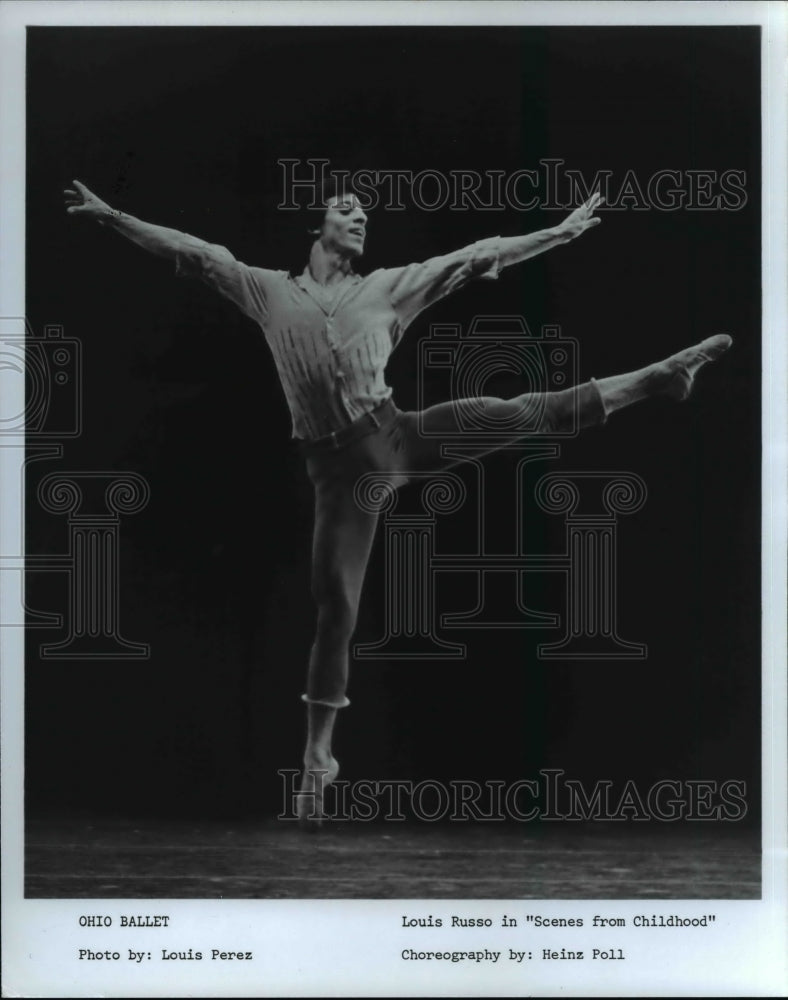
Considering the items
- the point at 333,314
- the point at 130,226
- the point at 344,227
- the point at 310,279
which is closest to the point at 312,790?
the point at 333,314

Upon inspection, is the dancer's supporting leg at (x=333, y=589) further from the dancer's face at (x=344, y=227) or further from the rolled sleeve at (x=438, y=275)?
the dancer's face at (x=344, y=227)

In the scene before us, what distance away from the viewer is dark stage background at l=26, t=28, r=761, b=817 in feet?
17.6

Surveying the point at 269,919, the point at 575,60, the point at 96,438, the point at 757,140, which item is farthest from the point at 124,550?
the point at 757,140

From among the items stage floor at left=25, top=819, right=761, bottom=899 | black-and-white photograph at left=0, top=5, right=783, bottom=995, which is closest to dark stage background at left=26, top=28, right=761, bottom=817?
black-and-white photograph at left=0, top=5, right=783, bottom=995

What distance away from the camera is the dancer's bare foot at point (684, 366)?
5.41 metres

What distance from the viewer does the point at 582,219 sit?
17.8 ft

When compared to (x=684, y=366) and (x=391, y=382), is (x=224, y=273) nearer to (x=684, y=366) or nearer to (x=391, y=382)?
(x=391, y=382)

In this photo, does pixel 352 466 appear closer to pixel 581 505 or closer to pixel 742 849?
pixel 581 505

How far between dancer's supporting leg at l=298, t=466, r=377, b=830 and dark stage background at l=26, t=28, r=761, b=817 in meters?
0.06

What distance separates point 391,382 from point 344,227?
2.06ft

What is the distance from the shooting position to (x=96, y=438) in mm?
5402

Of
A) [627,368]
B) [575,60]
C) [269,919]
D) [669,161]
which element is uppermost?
[575,60]

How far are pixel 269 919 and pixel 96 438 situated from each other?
1.95 metres

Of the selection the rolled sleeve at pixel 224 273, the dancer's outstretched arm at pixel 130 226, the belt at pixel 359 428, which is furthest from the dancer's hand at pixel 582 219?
the dancer's outstretched arm at pixel 130 226
